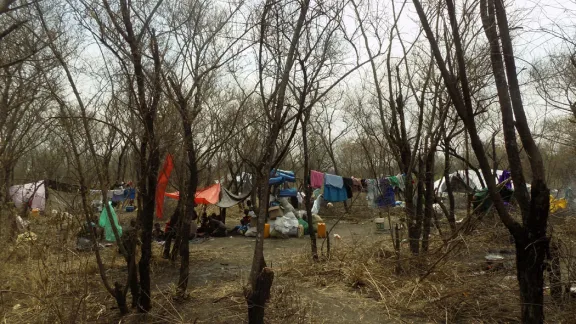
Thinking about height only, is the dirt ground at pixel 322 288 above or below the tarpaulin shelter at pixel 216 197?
below

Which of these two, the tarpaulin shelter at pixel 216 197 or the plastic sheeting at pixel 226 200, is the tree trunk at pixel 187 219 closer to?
the tarpaulin shelter at pixel 216 197

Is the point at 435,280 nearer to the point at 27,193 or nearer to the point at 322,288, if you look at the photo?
the point at 322,288

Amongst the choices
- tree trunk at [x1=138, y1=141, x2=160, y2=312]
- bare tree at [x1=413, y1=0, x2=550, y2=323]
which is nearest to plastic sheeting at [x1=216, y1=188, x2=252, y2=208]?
tree trunk at [x1=138, y1=141, x2=160, y2=312]

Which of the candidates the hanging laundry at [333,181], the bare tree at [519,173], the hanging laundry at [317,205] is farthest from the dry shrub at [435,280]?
the hanging laundry at [317,205]

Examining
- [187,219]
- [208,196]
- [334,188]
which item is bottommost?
[187,219]

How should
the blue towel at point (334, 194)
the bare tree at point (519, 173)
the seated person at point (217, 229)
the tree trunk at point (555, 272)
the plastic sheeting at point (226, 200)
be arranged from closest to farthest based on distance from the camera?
1. the bare tree at point (519, 173)
2. the tree trunk at point (555, 272)
3. the seated person at point (217, 229)
4. the plastic sheeting at point (226, 200)
5. the blue towel at point (334, 194)

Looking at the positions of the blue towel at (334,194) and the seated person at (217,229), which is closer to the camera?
the seated person at (217,229)

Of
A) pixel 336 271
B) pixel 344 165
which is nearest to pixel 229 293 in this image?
pixel 336 271

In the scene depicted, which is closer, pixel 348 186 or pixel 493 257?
pixel 493 257

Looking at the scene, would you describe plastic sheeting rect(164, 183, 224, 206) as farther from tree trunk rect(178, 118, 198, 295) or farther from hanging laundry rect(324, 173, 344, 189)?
tree trunk rect(178, 118, 198, 295)

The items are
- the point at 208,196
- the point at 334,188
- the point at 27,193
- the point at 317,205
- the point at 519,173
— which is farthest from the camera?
the point at 317,205

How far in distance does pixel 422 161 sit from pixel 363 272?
2.11 meters

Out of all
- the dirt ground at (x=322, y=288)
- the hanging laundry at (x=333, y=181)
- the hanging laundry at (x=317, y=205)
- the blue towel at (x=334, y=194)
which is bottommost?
the dirt ground at (x=322, y=288)

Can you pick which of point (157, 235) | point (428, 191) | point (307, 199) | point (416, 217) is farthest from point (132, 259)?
point (157, 235)
